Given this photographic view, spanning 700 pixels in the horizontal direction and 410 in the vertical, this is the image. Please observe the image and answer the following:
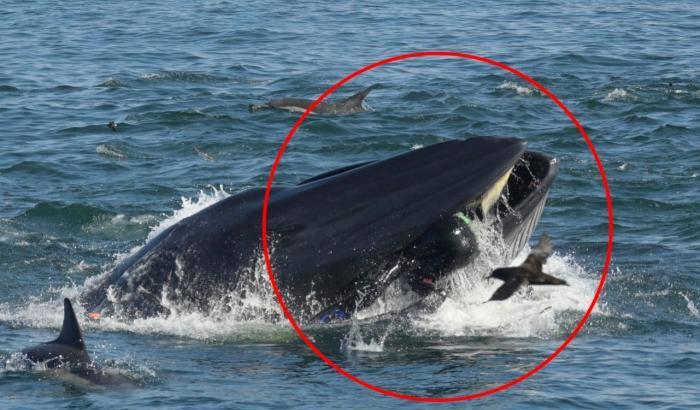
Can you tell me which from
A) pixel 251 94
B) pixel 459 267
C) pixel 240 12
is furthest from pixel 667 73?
pixel 459 267

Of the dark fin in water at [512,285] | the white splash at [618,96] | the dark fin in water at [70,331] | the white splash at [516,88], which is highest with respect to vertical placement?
the white splash at [516,88]

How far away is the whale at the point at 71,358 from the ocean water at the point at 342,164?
0.51 ft

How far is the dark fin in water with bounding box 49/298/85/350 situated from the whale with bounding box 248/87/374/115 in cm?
1941

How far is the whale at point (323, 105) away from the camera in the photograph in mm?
31844

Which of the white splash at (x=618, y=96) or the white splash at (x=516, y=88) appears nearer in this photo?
the white splash at (x=618, y=96)

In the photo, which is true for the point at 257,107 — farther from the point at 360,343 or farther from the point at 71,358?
the point at 71,358

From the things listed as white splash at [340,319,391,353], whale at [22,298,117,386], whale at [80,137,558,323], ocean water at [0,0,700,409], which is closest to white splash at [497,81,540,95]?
ocean water at [0,0,700,409]

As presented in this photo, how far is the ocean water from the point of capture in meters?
13.2

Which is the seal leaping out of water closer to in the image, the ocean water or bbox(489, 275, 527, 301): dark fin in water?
bbox(489, 275, 527, 301): dark fin in water

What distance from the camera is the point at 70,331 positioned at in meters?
12.6

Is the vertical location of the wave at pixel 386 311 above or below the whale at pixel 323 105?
below

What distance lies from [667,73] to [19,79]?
18.5m

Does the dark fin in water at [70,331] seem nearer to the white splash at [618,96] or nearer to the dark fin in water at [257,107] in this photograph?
the dark fin in water at [257,107]

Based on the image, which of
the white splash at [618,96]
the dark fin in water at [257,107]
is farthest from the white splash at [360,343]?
the white splash at [618,96]
